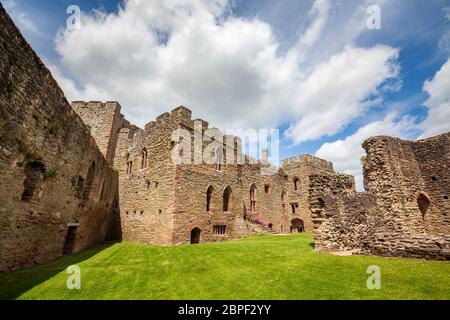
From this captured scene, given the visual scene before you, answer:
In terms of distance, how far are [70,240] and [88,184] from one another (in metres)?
3.60

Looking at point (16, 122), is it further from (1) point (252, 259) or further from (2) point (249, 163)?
(2) point (249, 163)

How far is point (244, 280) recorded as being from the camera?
21.2ft

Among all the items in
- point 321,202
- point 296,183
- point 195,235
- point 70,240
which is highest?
point 296,183

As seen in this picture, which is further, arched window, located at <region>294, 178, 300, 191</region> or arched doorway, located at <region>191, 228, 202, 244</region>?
arched window, located at <region>294, 178, 300, 191</region>

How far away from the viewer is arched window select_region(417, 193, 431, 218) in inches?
602

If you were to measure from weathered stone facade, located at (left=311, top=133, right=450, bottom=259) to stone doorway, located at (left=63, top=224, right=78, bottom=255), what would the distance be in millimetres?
12449

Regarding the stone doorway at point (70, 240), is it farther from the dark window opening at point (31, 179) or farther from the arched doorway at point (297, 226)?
the arched doorway at point (297, 226)

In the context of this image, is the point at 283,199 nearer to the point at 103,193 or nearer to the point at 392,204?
the point at 392,204

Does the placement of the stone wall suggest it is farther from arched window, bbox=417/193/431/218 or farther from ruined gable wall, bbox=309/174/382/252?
arched window, bbox=417/193/431/218

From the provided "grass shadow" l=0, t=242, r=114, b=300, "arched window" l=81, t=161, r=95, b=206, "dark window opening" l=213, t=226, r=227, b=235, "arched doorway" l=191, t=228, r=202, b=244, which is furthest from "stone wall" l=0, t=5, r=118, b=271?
"dark window opening" l=213, t=226, r=227, b=235

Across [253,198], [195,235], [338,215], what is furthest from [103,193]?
[338,215]

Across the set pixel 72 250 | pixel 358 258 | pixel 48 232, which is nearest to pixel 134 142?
pixel 72 250

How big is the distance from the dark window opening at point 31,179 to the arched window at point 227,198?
43.8ft

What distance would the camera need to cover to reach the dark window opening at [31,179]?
8250 mm
